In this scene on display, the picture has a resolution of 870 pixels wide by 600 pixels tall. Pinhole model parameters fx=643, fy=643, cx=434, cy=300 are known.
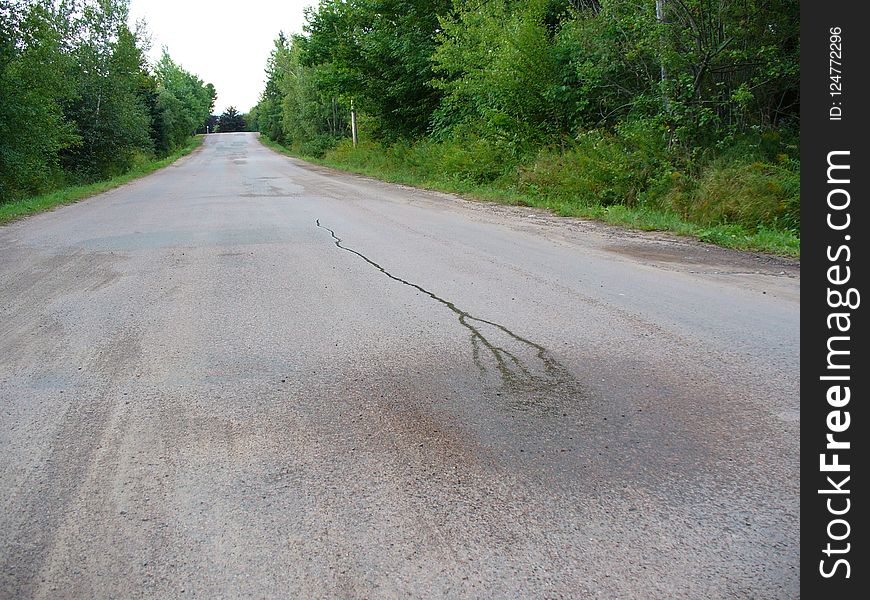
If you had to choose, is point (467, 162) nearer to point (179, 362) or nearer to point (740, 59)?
point (740, 59)

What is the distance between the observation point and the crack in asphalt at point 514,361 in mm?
3646

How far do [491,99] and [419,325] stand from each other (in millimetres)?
12634

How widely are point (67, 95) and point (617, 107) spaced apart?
18.5 m

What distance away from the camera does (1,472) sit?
2742mm

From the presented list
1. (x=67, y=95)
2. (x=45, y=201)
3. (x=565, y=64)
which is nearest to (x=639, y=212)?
(x=565, y=64)

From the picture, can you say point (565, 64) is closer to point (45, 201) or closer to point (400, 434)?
point (45, 201)

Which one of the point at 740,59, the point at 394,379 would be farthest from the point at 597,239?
the point at 394,379

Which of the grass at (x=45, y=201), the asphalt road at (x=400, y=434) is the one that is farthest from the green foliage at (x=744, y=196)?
the grass at (x=45, y=201)

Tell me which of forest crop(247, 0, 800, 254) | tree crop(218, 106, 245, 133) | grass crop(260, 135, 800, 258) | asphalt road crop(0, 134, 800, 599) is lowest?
asphalt road crop(0, 134, 800, 599)

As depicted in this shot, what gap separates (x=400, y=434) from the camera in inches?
120

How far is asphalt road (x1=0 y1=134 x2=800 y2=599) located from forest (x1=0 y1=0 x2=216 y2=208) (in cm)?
1285

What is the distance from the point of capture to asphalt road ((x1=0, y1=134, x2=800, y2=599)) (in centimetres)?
211

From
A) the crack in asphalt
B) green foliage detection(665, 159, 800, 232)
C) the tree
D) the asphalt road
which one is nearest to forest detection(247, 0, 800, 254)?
green foliage detection(665, 159, 800, 232)

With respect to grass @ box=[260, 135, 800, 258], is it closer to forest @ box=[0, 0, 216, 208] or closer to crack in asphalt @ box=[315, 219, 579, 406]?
crack in asphalt @ box=[315, 219, 579, 406]
